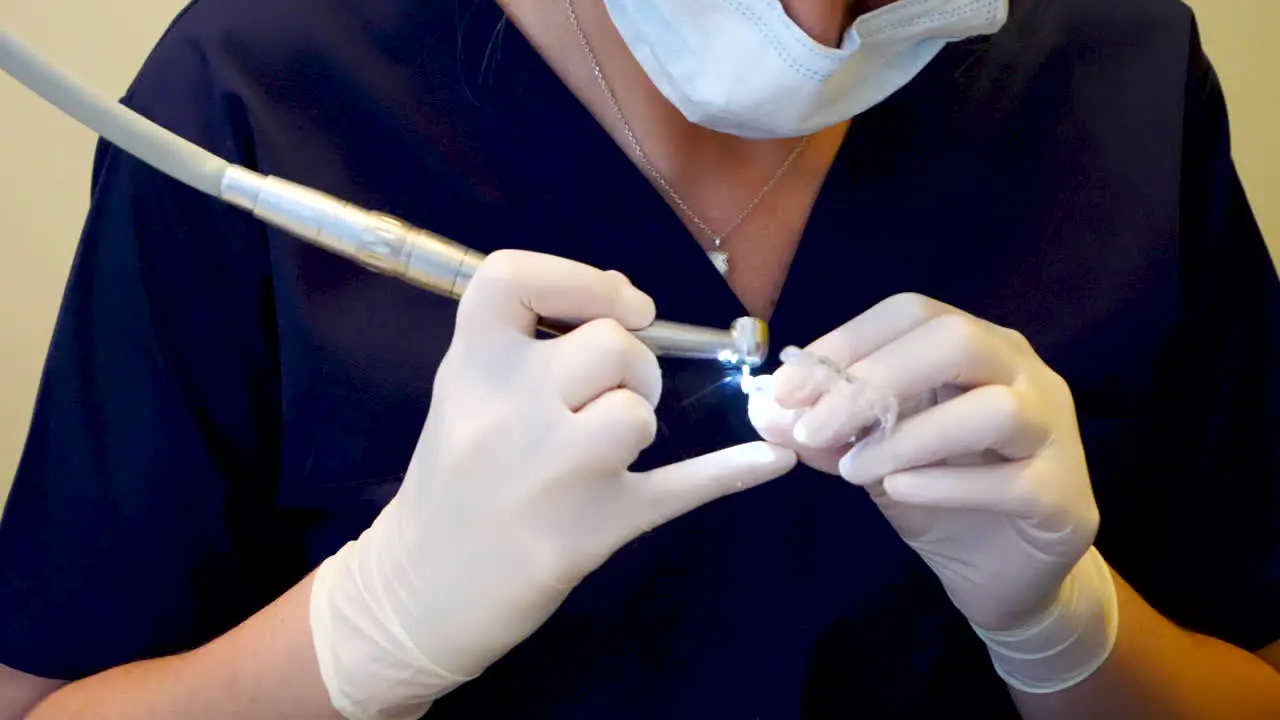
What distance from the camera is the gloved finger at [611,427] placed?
50 centimetres

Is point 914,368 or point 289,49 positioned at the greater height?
point 289,49

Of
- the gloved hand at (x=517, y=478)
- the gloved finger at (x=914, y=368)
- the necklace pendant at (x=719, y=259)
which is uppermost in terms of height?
the gloved hand at (x=517, y=478)

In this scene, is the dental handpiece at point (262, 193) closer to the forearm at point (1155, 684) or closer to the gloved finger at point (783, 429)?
the gloved finger at point (783, 429)

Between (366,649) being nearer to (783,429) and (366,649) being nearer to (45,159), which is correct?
(783,429)

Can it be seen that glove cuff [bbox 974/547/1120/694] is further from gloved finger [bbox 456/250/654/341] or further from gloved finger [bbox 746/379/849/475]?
gloved finger [bbox 456/250/654/341]

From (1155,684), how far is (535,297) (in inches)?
18.8

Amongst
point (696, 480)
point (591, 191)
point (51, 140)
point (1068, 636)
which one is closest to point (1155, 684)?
point (1068, 636)

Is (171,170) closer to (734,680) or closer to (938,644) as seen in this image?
(734,680)

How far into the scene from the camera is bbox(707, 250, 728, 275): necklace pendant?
0.64 metres

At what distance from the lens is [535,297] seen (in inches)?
19.7

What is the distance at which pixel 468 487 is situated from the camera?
1.69ft

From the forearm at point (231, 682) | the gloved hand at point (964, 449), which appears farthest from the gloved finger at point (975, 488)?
the forearm at point (231, 682)

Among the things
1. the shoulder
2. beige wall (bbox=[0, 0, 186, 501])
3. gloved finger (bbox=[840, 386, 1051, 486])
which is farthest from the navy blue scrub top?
beige wall (bbox=[0, 0, 186, 501])

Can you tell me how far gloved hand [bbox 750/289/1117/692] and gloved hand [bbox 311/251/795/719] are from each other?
4 centimetres
